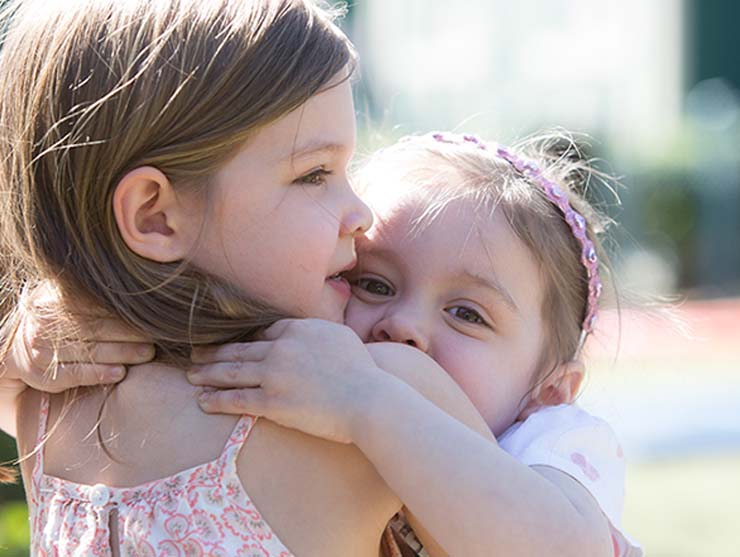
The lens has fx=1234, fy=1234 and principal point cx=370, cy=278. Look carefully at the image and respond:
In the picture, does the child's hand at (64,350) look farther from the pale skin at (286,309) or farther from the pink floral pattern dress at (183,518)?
the pink floral pattern dress at (183,518)

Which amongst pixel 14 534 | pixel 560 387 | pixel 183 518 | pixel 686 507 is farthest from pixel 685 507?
pixel 183 518

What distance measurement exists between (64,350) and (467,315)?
87 cm

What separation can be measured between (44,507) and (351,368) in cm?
66

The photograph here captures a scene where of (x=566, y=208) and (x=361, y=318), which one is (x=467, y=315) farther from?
(x=566, y=208)

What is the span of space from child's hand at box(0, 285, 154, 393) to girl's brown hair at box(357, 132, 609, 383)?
2.51 feet

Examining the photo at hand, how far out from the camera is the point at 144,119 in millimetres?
2166

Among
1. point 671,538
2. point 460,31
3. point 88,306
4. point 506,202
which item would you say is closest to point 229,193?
point 88,306

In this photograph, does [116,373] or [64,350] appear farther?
[64,350]

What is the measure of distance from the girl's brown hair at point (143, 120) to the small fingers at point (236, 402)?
12cm

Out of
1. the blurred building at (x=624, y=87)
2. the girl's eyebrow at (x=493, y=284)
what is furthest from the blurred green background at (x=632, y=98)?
the girl's eyebrow at (x=493, y=284)

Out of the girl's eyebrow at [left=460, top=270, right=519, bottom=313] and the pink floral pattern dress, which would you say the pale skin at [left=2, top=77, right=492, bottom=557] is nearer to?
the pink floral pattern dress

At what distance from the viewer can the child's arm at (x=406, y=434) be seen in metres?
2.04

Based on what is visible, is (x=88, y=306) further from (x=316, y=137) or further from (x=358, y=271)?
(x=358, y=271)

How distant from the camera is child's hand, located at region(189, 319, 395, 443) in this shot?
2.09 metres
